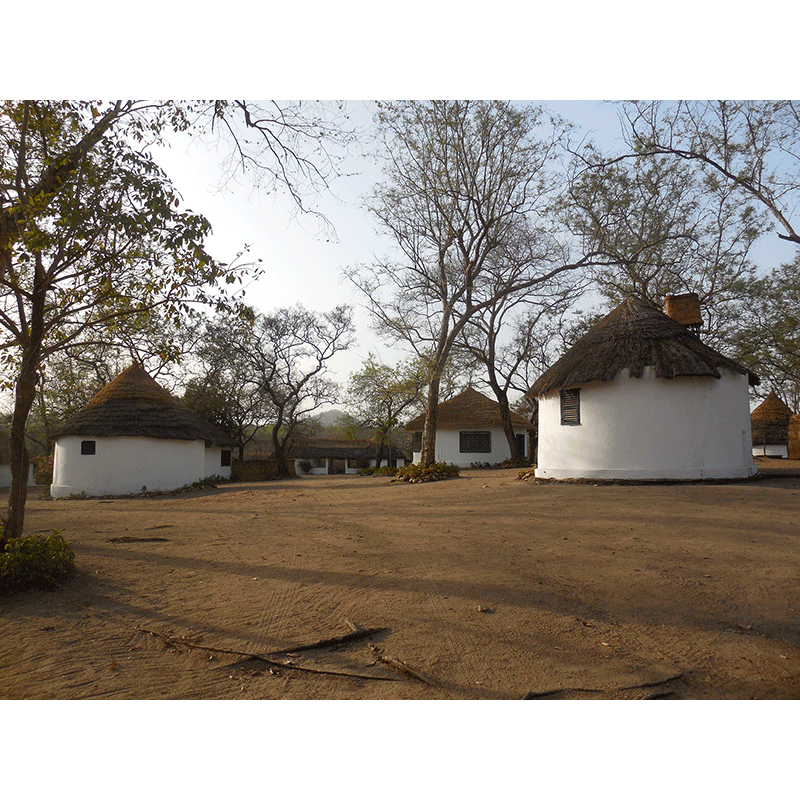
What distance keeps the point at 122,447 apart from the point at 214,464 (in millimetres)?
11747

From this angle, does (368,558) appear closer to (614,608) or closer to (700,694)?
(614,608)

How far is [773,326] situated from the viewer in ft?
57.6

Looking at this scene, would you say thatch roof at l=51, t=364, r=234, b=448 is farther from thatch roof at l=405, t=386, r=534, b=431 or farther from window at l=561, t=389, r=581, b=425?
thatch roof at l=405, t=386, r=534, b=431

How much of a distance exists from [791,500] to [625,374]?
4501 millimetres

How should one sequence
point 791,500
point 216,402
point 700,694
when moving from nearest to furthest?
1. point 700,694
2. point 791,500
3. point 216,402

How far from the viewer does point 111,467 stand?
17.6 metres

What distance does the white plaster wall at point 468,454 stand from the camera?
28.9 m

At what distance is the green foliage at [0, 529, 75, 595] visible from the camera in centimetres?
510

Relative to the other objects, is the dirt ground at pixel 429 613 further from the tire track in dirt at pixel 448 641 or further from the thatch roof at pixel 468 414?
the thatch roof at pixel 468 414

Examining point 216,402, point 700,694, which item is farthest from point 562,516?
point 216,402

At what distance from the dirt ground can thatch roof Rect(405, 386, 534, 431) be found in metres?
20.7

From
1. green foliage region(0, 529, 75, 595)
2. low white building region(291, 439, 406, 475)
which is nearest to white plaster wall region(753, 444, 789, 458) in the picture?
low white building region(291, 439, 406, 475)

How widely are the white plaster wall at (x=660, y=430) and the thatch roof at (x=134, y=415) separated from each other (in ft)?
42.0

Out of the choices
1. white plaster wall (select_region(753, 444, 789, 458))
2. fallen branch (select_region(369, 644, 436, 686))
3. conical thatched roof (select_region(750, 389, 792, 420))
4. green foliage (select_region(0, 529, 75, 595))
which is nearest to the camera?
fallen branch (select_region(369, 644, 436, 686))
